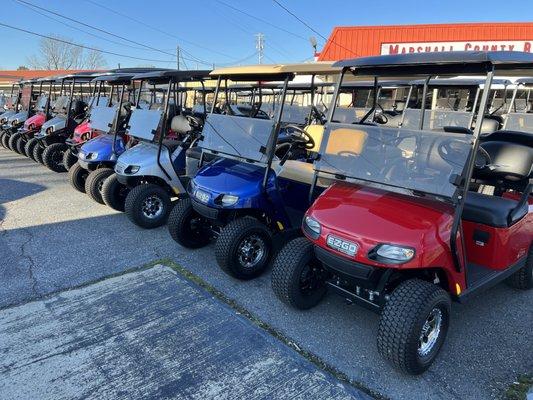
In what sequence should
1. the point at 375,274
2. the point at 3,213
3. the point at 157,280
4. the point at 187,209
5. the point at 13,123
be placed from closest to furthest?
1. the point at 375,274
2. the point at 157,280
3. the point at 187,209
4. the point at 3,213
5. the point at 13,123

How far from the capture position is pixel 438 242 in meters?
2.40

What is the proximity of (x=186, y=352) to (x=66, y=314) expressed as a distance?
3.55ft

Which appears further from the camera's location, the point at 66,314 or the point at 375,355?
the point at 66,314

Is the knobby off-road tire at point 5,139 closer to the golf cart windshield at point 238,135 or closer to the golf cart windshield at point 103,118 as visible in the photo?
the golf cart windshield at point 103,118

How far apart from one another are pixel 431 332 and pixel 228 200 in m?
1.89

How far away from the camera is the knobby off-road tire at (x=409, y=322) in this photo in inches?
89.6

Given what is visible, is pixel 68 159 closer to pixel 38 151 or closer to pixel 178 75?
pixel 38 151

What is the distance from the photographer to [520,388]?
2.36m

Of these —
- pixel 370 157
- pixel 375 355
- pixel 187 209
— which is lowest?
pixel 375 355

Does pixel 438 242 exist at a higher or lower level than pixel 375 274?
higher

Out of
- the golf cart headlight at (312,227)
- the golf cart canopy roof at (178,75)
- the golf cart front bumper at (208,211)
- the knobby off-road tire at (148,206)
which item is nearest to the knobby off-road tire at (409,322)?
the golf cart headlight at (312,227)

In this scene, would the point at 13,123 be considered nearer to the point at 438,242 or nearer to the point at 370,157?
the point at 370,157

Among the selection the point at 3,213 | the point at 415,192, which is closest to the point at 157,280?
the point at 415,192

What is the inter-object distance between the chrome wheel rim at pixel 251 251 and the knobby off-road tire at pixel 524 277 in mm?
2177
